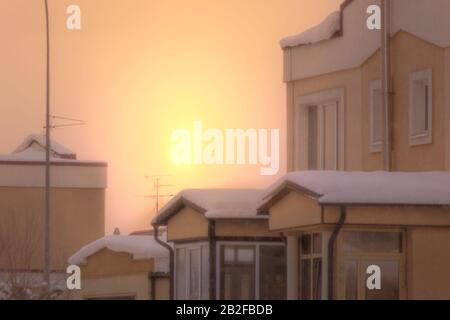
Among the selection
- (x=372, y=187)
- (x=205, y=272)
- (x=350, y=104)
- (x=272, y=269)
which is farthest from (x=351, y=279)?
(x=350, y=104)

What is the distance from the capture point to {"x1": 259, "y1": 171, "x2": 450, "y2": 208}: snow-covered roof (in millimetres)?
23000

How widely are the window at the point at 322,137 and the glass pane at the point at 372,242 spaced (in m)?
7.16

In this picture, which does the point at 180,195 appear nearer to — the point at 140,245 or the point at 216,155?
the point at 140,245

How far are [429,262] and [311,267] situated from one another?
7.80ft

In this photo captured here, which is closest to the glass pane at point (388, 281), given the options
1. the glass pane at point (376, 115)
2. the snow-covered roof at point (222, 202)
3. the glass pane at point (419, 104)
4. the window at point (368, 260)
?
the window at point (368, 260)

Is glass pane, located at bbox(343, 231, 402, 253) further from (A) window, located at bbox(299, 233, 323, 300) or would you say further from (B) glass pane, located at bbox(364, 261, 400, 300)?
(A) window, located at bbox(299, 233, 323, 300)

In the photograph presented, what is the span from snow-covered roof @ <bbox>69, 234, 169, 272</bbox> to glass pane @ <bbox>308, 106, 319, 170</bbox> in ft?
13.9

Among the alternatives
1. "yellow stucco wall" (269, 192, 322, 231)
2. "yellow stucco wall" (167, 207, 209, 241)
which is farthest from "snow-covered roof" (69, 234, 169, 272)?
"yellow stucco wall" (269, 192, 322, 231)

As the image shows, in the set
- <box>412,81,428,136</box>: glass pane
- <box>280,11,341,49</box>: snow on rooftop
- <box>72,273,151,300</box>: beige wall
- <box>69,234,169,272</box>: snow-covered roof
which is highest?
<box>280,11,341,49</box>: snow on rooftop

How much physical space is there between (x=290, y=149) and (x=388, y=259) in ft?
29.4

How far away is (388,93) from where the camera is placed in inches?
1114

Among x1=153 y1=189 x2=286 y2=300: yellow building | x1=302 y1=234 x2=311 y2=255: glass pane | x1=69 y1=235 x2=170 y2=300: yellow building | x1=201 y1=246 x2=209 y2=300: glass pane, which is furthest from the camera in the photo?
x1=69 y1=235 x2=170 y2=300: yellow building

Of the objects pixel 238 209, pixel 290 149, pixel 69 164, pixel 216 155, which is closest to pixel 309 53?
pixel 290 149

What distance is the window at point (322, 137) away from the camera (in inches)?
1219
